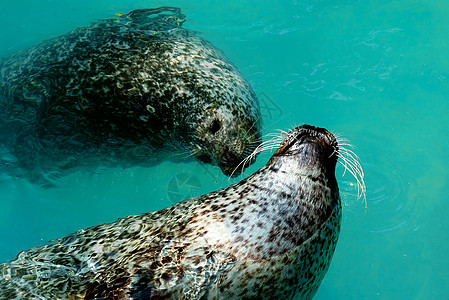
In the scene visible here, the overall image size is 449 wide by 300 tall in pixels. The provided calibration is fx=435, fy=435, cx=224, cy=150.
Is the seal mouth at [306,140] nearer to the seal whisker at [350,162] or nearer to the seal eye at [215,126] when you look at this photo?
the seal whisker at [350,162]

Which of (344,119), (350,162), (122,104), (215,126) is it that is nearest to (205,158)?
(215,126)

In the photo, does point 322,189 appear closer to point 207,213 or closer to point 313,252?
point 313,252

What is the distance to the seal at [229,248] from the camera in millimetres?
2434

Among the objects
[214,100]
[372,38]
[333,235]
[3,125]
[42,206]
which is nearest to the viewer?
[333,235]

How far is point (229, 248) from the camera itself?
2.49 metres

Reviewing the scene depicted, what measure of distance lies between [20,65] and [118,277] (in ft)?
10.9

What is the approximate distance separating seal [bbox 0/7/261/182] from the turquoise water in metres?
0.46

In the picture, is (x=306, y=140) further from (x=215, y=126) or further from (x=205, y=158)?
(x=205, y=158)

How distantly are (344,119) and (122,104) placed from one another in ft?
9.00

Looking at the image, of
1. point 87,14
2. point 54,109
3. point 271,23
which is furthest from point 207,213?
point 87,14

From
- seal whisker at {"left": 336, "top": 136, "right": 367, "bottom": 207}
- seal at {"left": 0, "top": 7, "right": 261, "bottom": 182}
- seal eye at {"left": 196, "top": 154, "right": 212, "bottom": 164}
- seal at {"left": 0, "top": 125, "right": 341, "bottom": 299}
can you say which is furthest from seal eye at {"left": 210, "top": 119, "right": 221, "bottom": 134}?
seal at {"left": 0, "top": 125, "right": 341, "bottom": 299}

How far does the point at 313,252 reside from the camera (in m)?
2.56

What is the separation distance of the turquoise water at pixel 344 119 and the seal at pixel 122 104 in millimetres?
463

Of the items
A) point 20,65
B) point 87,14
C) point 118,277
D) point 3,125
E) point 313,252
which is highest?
point 87,14
